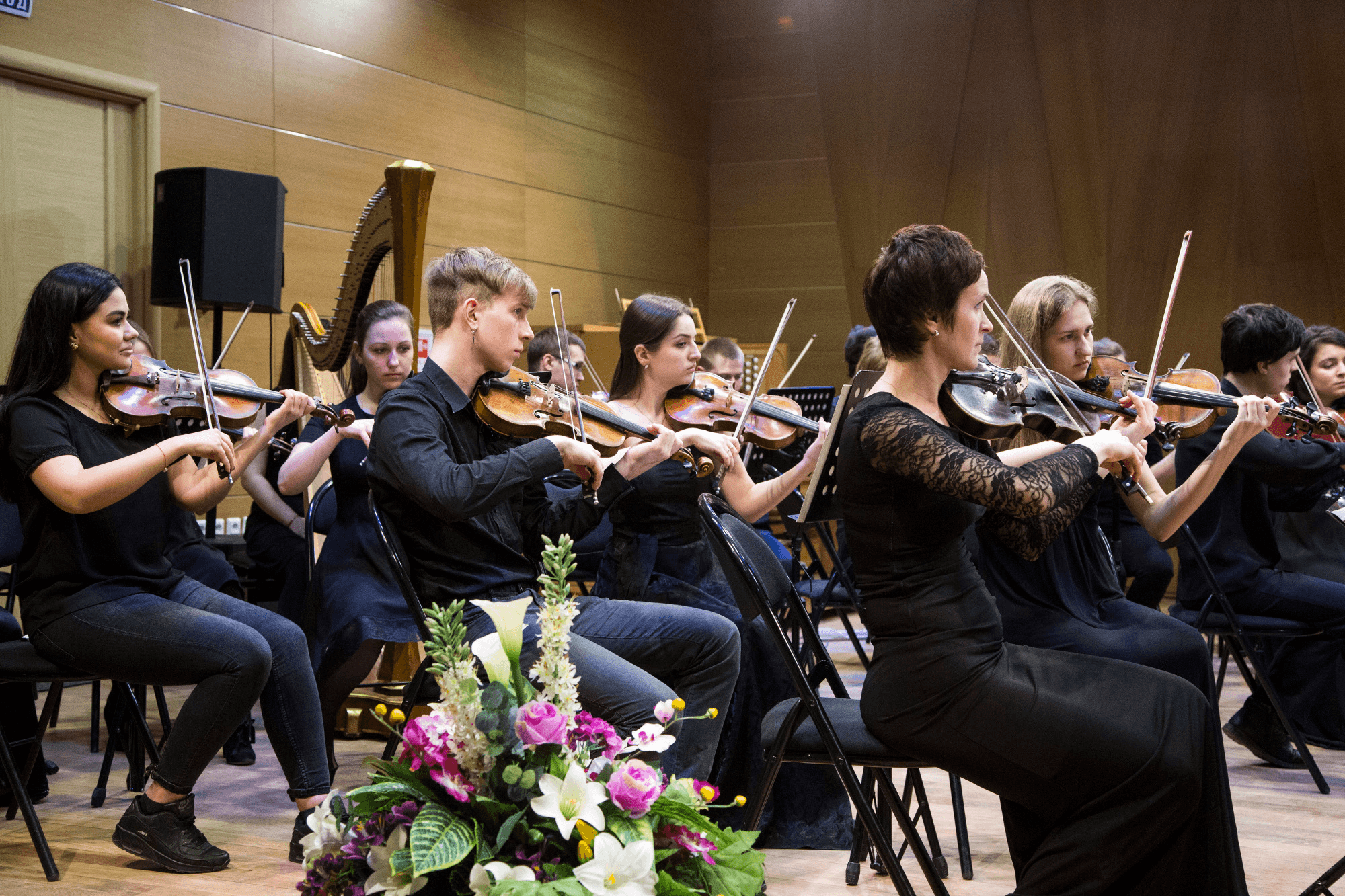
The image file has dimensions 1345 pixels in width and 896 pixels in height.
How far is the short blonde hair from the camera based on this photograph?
7.40ft

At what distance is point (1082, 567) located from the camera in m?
2.42

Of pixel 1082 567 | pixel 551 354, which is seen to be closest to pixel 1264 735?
pixel 1082 567

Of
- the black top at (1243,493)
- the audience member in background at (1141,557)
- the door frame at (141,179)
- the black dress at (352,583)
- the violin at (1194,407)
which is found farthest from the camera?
the door frame at (141,179)

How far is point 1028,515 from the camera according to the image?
165 cm

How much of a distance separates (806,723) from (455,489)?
69 cm

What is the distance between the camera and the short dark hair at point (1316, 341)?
11.4 ft

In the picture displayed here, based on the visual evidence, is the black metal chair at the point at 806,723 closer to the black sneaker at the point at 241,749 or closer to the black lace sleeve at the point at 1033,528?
the black lace sleeve at the point at 1033,528

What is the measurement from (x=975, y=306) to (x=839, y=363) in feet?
19.2

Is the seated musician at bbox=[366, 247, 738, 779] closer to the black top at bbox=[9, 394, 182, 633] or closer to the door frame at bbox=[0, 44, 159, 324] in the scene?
the black top at bbox=[9, 394, 182, 633]

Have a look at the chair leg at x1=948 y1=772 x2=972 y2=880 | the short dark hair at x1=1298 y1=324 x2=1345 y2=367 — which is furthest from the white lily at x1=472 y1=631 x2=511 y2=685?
the short dark hair at x1=1298 y1=324 x2=1345 y2=367

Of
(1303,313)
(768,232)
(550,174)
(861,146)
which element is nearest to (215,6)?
(550,174)

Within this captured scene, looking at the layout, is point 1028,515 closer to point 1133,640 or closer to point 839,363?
point 1133,640

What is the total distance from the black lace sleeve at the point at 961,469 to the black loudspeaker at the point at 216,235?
10.5 ft

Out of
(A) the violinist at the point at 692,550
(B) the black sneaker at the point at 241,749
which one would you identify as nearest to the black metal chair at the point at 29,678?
(B) the black sneaker at the point at 241,749
